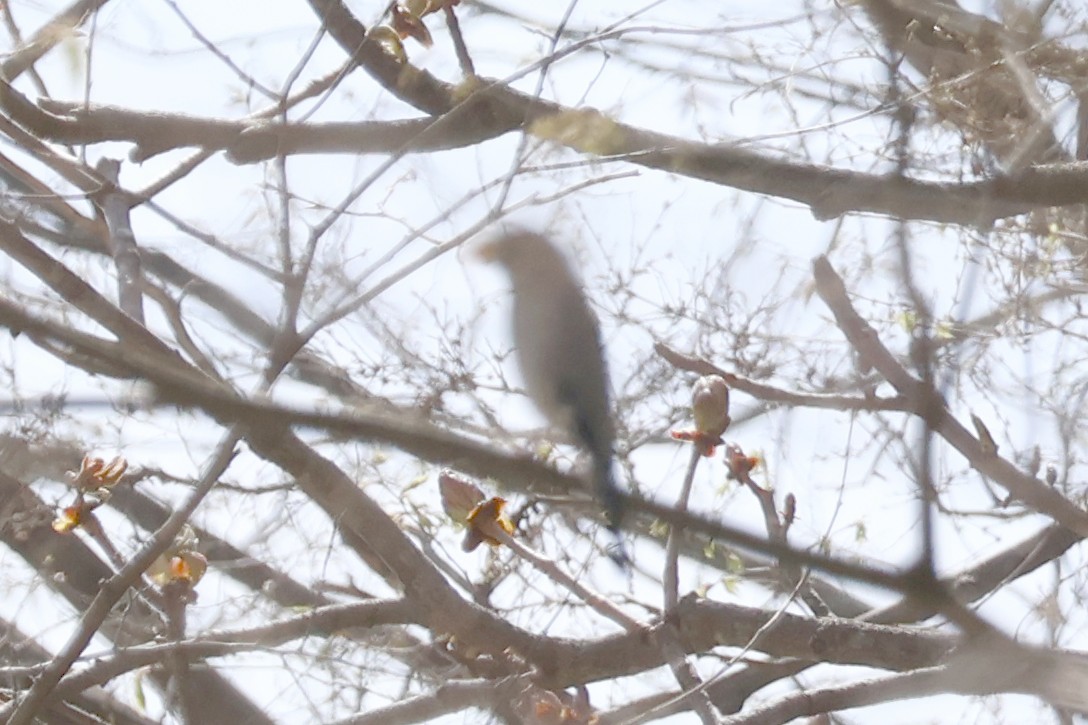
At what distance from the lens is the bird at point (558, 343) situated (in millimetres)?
2853

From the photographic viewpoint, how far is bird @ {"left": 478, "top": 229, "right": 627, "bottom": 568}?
9.36ft

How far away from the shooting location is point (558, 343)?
3562mm

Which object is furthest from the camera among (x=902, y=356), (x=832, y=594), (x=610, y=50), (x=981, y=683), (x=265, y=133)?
(x=832, y=594)

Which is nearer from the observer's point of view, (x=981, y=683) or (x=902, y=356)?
(x=981, y=683)

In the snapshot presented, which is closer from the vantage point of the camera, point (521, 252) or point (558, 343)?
point (521, 252)

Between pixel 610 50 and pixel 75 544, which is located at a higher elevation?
pixel 610 50

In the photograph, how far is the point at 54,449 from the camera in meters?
1.99

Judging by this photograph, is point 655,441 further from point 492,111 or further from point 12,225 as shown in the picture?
point 12,225

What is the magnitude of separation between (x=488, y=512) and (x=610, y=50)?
914mm

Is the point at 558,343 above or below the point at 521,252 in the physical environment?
above

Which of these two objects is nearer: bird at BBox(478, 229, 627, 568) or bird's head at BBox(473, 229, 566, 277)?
bird's head at BBox(473, 229, 566, 277)

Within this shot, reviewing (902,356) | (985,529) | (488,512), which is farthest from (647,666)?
(985,529)

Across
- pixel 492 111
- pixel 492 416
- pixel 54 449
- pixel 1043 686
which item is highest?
pixel 492 111

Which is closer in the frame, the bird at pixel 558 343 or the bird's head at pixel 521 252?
the bird's head at pixel 521 252
